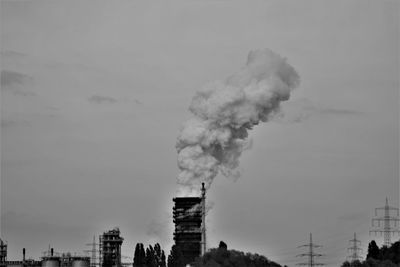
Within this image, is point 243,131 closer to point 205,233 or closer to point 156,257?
point 205,233

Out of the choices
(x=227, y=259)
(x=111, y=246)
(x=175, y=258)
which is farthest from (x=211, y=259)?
(x=111, y=246)

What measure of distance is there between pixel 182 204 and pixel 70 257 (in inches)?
1765

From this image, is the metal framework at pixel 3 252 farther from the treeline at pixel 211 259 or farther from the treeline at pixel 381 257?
the treeline at pixel 381 257

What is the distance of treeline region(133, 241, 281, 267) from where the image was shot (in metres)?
108

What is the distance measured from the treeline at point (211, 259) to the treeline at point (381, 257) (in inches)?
464

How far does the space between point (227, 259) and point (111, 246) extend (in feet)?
159

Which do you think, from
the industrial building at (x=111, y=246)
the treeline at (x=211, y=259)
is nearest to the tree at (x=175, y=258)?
the treeline at (x=211, y=259)

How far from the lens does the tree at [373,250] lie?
123062 millimetres

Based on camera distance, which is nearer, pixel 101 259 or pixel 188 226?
pixel 188 226

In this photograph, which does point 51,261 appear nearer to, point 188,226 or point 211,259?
point 188,226

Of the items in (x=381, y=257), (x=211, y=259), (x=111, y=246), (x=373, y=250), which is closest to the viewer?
(x=211, y=259)

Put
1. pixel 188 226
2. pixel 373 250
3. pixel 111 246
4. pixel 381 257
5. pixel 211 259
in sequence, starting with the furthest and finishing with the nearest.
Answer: pixel 111 246
pixel 188 226
pixel 373 250
pixel 381 257
pixel 211 259

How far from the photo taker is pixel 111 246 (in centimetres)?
15375

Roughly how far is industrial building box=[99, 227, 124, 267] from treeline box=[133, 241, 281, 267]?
15.1 meters
